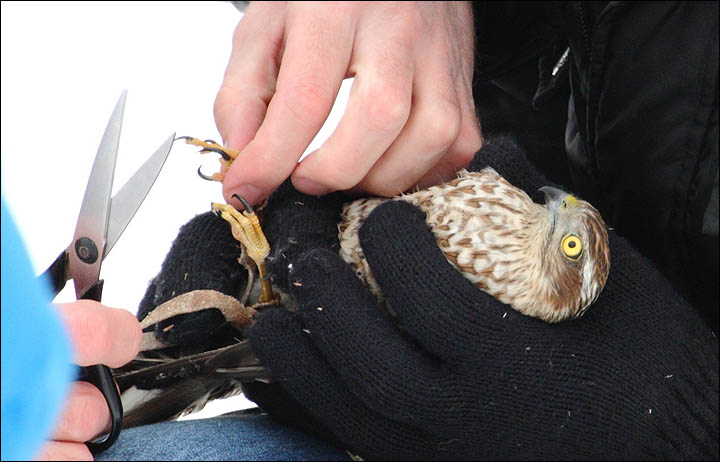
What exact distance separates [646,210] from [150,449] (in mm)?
1331

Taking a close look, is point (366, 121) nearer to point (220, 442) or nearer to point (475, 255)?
point (475, 255)

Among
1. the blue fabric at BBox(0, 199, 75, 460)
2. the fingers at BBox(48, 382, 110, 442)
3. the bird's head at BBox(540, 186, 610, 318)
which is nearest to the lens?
the blue fabric at BBox(0, 199, 75, 460)

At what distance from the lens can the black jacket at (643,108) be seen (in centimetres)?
160

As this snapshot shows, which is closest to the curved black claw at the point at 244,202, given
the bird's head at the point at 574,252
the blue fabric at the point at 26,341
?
the bird's head at the point at 574,252

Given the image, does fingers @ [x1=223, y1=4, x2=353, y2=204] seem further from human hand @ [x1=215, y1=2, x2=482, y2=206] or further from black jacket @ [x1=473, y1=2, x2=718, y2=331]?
black jacket @ [x1=473, y1=2, x2=718, y2=331]

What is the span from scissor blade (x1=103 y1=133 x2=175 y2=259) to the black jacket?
0.92 metres

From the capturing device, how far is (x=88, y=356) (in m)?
1.00

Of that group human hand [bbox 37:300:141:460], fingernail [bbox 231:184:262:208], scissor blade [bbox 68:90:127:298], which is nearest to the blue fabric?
human hand [bbox 37:300:141:460]

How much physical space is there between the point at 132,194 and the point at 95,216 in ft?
0.34

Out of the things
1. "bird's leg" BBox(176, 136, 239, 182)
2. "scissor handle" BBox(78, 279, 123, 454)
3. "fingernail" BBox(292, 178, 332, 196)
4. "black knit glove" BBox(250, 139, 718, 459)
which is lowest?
"black knit glove" BBox(250, 139, 718, 459)

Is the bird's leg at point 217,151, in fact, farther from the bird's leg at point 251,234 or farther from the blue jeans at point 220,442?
the blue jeans at point 220,442

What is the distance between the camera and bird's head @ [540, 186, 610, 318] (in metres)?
1.57

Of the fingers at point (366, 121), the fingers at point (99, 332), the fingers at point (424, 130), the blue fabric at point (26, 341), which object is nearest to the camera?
the blue fabric at point (26, 341)

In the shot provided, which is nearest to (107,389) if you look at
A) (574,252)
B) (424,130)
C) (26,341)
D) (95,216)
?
(95,216)
